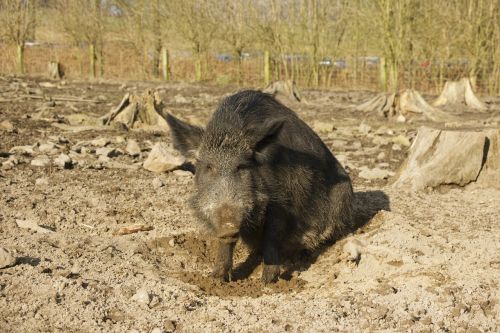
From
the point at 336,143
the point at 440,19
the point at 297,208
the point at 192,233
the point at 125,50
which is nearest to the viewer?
the point at 297,208

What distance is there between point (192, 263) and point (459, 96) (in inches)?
500

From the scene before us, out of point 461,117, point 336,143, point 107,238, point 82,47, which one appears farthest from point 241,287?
point 82,47

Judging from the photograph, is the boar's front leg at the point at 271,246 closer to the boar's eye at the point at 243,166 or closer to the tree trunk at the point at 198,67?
the boar's eye at the point at 243,166

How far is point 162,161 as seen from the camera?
294 inches

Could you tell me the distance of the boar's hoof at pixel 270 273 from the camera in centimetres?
464

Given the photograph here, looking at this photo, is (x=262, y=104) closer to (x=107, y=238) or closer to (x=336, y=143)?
(x=107, y=238)

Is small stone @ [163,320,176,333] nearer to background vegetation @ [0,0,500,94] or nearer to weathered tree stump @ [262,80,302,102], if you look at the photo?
weathered tree stump @ [262,80,302,102]

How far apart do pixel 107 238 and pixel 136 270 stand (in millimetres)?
853

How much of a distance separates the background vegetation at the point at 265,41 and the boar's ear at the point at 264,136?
49.7ft

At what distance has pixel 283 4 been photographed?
2275 centimetres

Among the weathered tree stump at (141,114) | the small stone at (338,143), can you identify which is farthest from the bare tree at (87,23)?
the small stone at (338,143)

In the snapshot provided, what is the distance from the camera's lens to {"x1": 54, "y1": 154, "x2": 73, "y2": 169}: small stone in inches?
289

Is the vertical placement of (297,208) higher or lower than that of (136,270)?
higher

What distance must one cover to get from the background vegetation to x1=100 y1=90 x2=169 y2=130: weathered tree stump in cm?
1013
